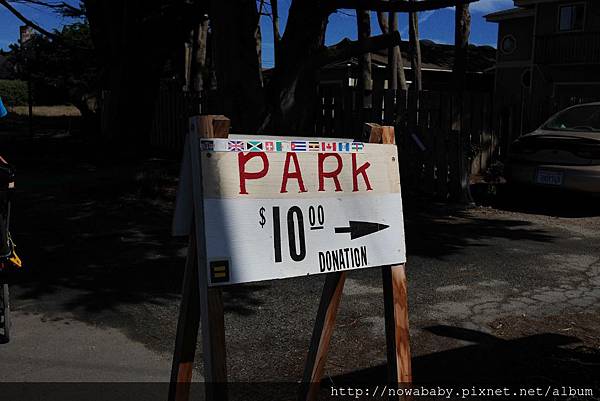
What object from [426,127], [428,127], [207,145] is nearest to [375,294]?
[207,145]

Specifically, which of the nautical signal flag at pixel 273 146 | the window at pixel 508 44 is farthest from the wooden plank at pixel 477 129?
the window at pixel 508 44

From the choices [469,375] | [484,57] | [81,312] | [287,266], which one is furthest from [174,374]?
[484,57]

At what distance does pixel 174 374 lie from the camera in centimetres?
300

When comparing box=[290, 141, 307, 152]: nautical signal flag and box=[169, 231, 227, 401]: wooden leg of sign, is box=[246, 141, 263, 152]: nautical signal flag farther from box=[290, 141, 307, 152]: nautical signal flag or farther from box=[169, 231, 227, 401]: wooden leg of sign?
box=[169, 231, 227, 401]: wooden leg of sign

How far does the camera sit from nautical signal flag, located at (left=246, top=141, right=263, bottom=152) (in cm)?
289

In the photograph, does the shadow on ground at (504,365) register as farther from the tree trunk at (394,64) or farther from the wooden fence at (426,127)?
the tree trunk at (394,64)

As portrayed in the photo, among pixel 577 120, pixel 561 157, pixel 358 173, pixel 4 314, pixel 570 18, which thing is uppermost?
pixel 570 18

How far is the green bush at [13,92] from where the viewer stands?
1662 inches

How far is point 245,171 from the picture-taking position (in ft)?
9.39

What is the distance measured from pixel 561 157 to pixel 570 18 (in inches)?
726

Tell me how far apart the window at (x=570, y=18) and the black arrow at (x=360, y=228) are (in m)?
24.6

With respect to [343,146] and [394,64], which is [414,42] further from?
[343,146]

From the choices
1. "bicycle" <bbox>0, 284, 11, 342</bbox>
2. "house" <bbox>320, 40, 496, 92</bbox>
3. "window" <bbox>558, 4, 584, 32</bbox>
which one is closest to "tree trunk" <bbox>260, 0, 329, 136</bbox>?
"bicycle" <bbox>0, 284, 11, 342</bbox>

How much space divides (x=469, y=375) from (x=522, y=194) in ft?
20.8
